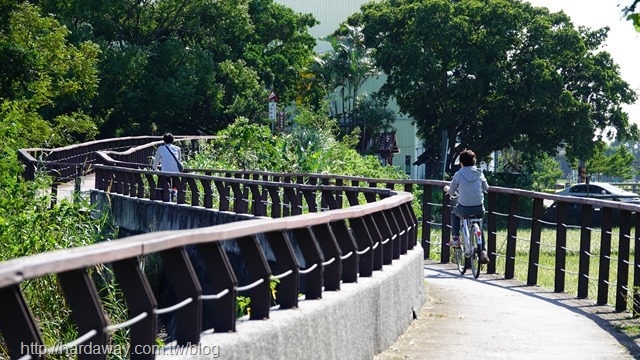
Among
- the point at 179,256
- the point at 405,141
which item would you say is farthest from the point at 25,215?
the point at 405,141

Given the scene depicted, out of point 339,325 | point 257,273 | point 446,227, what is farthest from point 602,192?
point 257,273

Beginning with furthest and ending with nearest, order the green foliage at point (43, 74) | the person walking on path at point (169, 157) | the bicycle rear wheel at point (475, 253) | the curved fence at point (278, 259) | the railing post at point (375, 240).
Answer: the green foliage at point (43, 74)
the person walking on path at point (169, 157)
the bicycle rear wheel at point (475, 253)
the railing post at point (375, 240)
the curved fence at point (278, 259)

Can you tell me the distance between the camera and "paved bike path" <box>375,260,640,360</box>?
1027cm

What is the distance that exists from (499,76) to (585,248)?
52.1 m

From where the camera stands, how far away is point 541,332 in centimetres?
1164

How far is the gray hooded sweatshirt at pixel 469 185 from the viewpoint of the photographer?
54.5 ft

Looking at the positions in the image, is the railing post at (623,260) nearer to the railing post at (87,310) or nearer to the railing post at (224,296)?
the railing post at (224,296)

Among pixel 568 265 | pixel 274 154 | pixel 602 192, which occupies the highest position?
pixel 274 154

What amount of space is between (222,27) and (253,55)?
441cm

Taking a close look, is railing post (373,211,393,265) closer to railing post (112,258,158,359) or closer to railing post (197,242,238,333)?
railing post (197,242,238,333)

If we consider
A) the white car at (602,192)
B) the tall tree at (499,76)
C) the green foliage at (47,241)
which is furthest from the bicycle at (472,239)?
the tall tree at (499,76)

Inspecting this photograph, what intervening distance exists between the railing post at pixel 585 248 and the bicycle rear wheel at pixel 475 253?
76.8 inches

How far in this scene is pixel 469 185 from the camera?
1670cm

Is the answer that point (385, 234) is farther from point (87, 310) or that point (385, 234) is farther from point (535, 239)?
point (87, 310)
